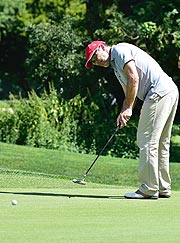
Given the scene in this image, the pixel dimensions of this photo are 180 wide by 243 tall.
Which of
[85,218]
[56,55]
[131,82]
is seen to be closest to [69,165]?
[131,82]

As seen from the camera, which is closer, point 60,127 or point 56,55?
point 60,127

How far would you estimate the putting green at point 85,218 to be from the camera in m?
6.11

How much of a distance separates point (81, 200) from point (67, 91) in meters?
19.1

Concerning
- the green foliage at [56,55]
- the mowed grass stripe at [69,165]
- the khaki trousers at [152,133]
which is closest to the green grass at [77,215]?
the khaki trousers at [152,133]

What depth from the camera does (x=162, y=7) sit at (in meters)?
23.8

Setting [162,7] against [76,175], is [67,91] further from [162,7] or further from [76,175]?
[76,175]

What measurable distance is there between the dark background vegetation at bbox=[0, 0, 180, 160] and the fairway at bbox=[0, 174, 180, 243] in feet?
38.4

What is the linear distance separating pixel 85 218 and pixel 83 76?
2047 cm

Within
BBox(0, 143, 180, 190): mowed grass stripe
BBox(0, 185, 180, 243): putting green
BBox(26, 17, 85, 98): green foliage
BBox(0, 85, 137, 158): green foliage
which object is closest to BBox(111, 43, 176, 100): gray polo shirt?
BBox(0, 185, 180, 243): putting green

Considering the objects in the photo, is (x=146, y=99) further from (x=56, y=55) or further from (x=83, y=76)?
(x=56, y=55)

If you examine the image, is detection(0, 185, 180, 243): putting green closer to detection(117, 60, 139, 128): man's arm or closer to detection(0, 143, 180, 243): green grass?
detection(0, 143, 180, 243): green grass

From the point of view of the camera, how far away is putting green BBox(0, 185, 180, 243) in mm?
6113

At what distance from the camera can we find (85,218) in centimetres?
710

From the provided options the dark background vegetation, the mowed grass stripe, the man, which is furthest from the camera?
the dark background vegetation
